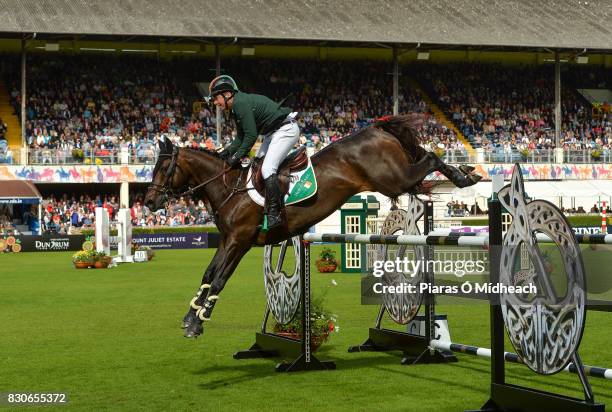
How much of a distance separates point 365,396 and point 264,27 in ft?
122

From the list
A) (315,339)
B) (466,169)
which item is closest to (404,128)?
(466,169)

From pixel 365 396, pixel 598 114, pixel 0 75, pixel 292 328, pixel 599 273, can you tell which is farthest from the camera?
pixel 598 114

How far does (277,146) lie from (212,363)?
223 cm

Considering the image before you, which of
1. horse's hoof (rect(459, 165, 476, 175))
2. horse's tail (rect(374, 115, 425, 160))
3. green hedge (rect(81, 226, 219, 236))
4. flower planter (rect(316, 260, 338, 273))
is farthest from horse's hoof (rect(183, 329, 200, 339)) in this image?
green hedge (rect(81, 226, 219, 236))

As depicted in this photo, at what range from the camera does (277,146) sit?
9.09m

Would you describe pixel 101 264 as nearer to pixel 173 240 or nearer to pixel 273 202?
pixel 173 240

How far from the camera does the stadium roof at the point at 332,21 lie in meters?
41.6

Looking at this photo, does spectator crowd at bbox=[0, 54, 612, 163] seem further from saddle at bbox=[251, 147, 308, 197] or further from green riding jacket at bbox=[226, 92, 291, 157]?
saddle at bbox=[251, 147, 308, 197]

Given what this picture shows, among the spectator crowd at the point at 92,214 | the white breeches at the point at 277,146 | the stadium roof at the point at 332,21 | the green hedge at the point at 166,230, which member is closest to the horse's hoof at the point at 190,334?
the white breeches at the point at 277,146

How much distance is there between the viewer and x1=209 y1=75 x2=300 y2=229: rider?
29.2 ft

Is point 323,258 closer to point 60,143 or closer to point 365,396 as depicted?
point 365,396

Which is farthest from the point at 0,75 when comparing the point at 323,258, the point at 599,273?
the point at 599,273

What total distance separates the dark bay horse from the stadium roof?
3265cm

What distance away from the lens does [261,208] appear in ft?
29.5
